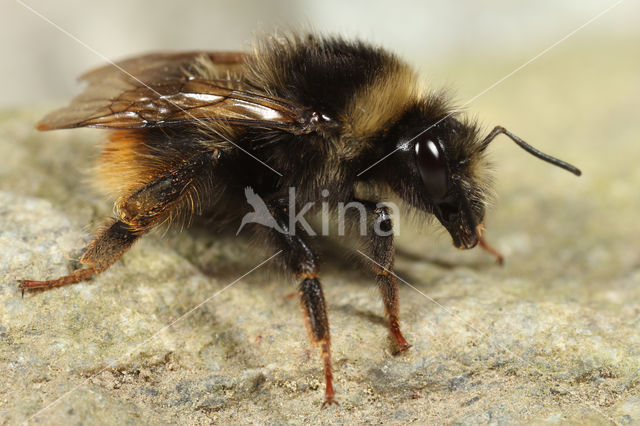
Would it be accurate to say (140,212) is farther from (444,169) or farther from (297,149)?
(444,169)

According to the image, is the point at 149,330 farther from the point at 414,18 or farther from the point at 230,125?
the point at 414,18

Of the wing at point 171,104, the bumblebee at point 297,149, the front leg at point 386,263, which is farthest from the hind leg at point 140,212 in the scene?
the front leg at point 386,263

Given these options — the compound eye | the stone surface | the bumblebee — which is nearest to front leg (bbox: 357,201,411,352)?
the bumblebee

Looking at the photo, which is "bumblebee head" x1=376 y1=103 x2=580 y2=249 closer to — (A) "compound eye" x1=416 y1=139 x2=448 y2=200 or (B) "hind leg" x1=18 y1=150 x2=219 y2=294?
(A) "compound eye" x1=416 y1=139 x2=448 y2=200

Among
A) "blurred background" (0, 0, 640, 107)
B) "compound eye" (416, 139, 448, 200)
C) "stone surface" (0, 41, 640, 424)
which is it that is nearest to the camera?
"stone surface" (0, 41, 640, 424)

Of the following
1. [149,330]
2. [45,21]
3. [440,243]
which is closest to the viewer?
[149,330]

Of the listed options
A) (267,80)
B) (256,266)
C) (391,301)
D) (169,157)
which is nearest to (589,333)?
(391,301)
